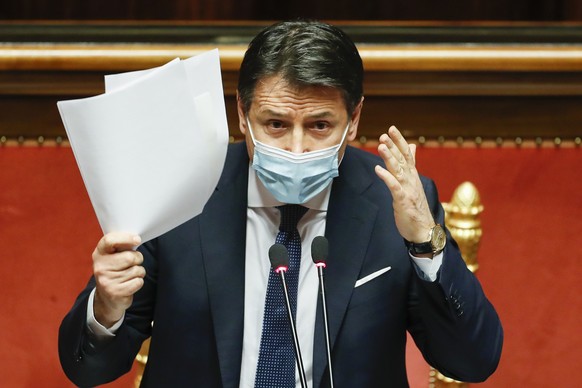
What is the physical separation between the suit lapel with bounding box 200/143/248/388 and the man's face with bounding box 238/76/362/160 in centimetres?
10

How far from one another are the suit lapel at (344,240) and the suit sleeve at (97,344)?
0.27 metres

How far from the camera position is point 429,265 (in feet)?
4.76

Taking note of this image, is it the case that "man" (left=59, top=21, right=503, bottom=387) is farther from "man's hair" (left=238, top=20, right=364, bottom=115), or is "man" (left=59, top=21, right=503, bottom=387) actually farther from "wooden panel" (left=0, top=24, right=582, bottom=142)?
"wooden panel" (left=0, top=24, right=582, bottom=142)

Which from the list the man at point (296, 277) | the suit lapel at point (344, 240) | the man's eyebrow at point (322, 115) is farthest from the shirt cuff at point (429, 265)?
the man's eyebrow at point (322, 115)

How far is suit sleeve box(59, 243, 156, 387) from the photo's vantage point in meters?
1.47

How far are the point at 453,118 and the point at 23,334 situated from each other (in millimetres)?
1090

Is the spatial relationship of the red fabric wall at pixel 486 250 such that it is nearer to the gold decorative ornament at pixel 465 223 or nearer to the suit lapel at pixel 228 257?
the gold decorative ornament at pixel 465 223

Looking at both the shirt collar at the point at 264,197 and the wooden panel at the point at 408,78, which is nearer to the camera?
the shirt collar at the point at 264,197

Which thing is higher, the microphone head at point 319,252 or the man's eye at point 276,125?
the man's eye at point 276,125

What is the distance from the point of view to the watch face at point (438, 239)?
144cm

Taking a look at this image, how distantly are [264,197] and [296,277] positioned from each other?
141 mm
